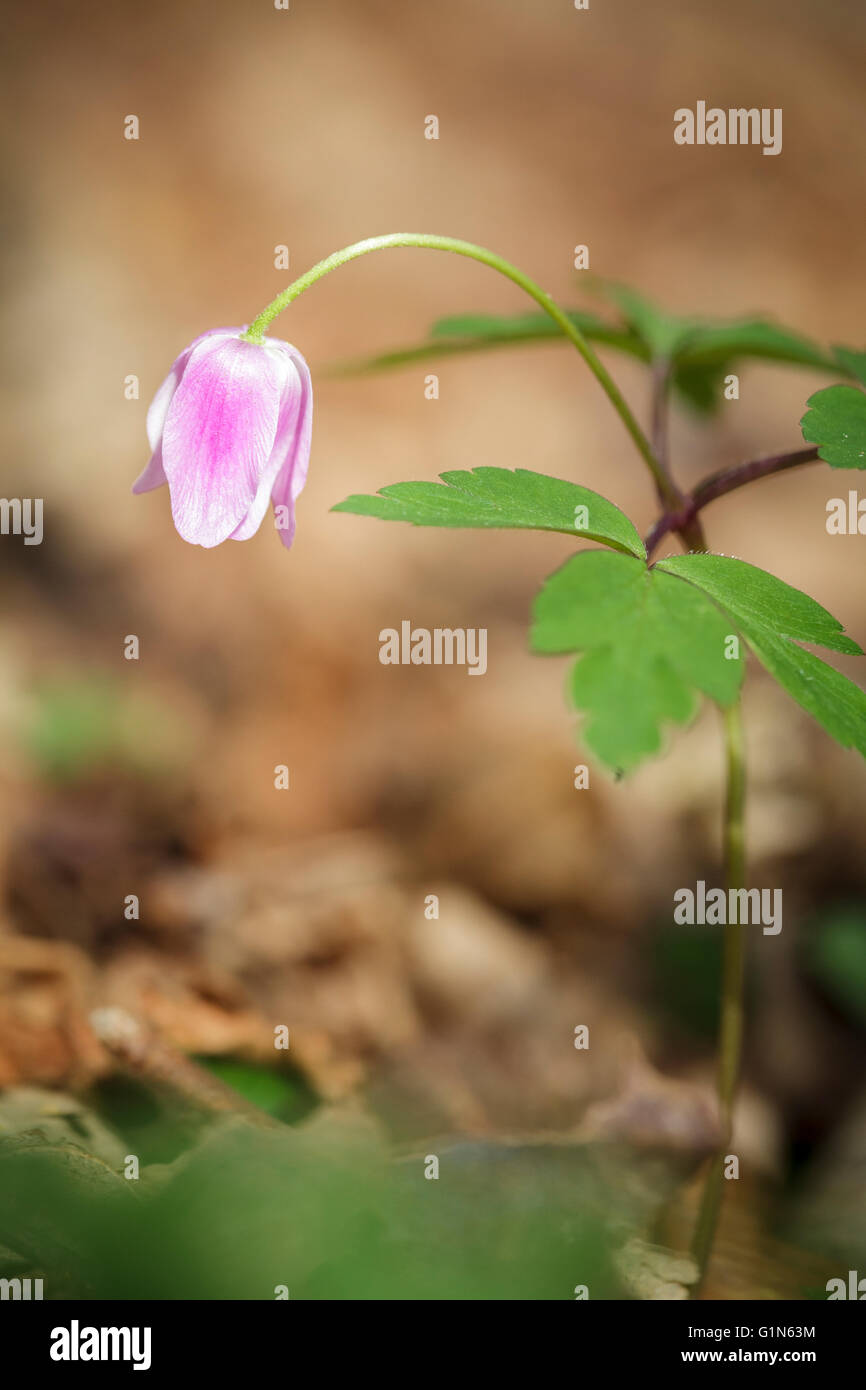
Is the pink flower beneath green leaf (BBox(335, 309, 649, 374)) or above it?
beneath

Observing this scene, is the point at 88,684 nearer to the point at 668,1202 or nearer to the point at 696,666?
the point at 668,1202

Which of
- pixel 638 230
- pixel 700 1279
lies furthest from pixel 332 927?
pixel 638 230

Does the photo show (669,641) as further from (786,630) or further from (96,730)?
(96,730)

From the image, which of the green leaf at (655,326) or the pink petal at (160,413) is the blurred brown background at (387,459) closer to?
the green leaf at (655,326)

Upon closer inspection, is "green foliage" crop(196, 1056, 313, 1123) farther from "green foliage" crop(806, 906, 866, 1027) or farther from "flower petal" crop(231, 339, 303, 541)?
"green foliage" crop(806, 906, 866, 1027)

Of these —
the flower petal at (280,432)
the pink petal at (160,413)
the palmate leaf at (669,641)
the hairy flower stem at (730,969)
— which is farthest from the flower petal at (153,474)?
the hairy flower stem at (730,969)

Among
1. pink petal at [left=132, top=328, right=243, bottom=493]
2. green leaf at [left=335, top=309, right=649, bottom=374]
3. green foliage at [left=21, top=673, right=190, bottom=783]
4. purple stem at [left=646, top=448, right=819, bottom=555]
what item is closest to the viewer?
pink petal at [left=132, top=328, right=243, bottom=493]

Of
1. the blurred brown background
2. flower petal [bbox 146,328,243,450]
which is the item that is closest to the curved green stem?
flower petal [bbox 146,328,243,450]
